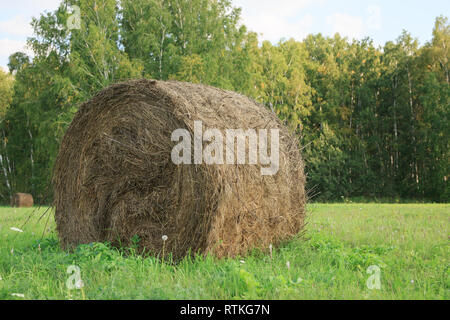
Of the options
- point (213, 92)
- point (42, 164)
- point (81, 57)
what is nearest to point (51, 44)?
point (81, 57)

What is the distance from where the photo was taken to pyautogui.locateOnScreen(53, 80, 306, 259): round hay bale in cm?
453

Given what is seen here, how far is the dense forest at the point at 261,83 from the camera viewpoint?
20.2m

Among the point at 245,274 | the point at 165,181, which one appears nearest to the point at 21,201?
the point at 165,181

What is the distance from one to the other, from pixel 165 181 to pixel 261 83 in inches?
926

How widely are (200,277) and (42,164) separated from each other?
2692 centimetres

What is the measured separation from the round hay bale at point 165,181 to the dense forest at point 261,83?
39.1 ft

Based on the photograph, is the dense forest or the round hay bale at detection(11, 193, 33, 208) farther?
the dense forest

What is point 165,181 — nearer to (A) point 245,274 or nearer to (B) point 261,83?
(A) point 245,274

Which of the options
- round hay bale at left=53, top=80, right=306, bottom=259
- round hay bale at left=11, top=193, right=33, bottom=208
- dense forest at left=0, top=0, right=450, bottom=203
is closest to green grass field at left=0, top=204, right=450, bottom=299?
round hay bale at left=53, top=80, right=306, bottom=259

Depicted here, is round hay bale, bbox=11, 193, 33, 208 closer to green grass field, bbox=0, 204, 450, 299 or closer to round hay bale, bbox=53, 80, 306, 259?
green grass field, bbox=0, 204, 450, 299

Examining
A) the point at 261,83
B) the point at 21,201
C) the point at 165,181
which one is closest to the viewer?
the point at 165,181

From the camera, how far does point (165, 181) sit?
16.1 ft

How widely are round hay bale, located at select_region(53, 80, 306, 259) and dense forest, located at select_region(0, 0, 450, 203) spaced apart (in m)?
11.9

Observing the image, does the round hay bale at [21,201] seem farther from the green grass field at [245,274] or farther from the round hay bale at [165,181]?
the round hay bale at [165,181]
